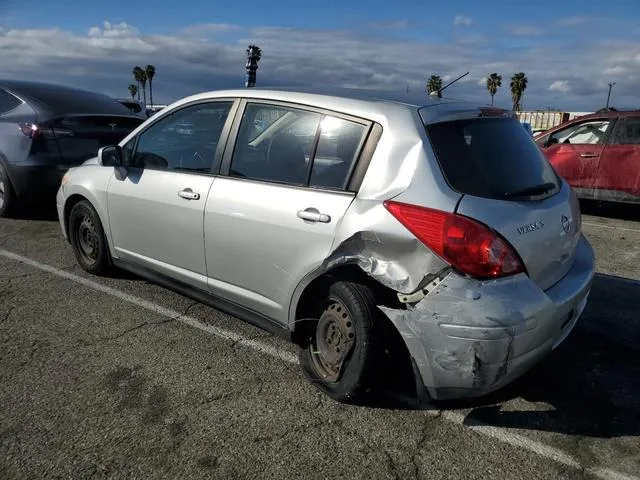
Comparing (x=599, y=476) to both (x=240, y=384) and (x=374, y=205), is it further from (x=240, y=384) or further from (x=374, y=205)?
(x=240, y=384)

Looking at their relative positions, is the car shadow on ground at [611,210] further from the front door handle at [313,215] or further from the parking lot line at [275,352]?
the front door handle at [313,215]

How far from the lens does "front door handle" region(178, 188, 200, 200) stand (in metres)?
3.59

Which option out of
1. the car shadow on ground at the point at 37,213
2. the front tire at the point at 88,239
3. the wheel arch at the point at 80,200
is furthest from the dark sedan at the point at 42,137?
the front tire at the point at 88,239

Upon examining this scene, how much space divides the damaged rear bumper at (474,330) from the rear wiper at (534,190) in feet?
1.51

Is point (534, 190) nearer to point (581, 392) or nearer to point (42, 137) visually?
point (581, 392)

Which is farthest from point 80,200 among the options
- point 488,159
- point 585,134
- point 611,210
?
point 611,210

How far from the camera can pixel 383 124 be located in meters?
2.87

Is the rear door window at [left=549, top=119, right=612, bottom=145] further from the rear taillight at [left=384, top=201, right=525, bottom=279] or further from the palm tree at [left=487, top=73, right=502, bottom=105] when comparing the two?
the palm tree at [left=487, top=73, right=502, bottom=105]

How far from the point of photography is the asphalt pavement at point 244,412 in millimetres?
2521

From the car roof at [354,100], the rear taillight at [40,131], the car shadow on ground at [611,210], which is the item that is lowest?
the car shadow on ground at [611,210]

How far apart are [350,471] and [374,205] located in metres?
1.24

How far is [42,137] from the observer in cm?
660

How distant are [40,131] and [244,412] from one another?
5182mm

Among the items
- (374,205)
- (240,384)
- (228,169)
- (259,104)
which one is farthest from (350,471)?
(259,104)
